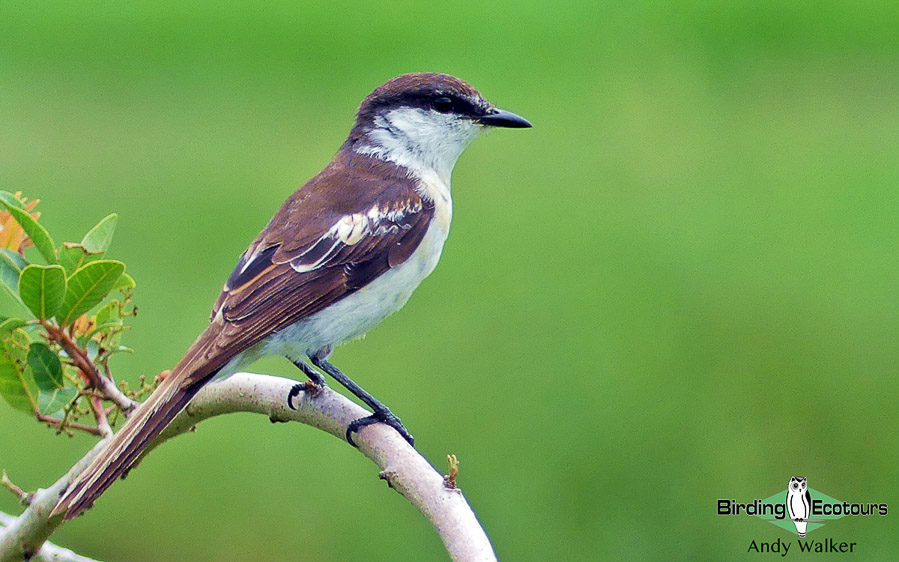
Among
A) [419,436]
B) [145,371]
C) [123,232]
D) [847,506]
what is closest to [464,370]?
[419,436]

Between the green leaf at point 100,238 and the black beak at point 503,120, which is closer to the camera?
the green leaf at point 100,238

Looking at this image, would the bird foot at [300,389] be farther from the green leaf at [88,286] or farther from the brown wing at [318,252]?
the green leaf at [88,286]

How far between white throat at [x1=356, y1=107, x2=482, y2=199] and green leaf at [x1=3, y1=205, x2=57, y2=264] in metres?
1.30

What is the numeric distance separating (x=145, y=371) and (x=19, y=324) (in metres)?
3.86

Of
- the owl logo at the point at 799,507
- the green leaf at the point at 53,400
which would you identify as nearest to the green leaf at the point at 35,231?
the green leaf at the point at 53,400

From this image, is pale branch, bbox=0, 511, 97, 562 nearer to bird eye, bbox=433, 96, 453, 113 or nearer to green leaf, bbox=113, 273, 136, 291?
green leaf, bbox=113, 273, 136, 291

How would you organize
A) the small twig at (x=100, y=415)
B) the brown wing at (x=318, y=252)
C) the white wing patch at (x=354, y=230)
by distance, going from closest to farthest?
the small twig at (x=100, y=415) → the brown wing at (x=318, y=252) → the white wing patch at (x=354, y=230)

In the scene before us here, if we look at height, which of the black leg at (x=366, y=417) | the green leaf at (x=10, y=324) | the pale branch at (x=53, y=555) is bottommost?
the pale branch at (x=53, y=555)

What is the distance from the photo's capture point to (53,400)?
2.30 meters

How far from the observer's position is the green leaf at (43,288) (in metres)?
2.13

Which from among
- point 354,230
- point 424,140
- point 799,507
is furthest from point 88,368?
point 799,507

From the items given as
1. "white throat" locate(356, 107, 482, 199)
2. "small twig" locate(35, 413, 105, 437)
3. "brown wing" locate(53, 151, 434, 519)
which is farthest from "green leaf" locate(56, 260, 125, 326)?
"white throat" locate(356, 107, 482, 199)

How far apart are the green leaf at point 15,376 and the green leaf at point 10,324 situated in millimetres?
89

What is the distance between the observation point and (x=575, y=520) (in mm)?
5305
